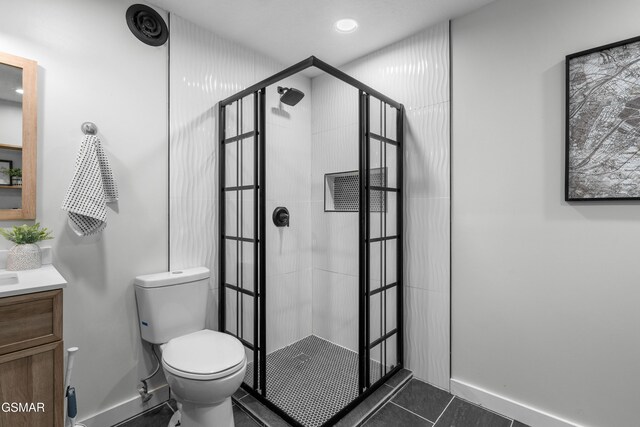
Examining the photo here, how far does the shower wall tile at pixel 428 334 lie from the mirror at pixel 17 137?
218 cm

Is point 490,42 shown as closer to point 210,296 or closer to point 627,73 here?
point 627,73

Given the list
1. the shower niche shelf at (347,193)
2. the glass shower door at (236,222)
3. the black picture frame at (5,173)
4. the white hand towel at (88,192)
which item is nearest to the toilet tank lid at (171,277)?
the glass shower door at (236,222)

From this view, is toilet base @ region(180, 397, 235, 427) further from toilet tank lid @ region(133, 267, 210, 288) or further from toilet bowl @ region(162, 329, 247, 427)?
toilet tank lid @ region(133, 267, 210, 288)

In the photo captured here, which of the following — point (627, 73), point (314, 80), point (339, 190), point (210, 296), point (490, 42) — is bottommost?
point (210, 296)

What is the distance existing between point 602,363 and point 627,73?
1352 millimetres

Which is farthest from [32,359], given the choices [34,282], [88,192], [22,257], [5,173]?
[5,173]

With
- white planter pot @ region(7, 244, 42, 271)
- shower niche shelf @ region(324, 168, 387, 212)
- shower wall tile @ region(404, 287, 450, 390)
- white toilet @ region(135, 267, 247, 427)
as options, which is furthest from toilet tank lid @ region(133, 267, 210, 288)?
shower wall tile @ region(404, 287, 450, 390)

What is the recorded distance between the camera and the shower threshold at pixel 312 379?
1753 millimetres

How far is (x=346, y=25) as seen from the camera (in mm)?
2004

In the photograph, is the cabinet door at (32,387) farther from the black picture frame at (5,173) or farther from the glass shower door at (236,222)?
the glass shower door at (236,222)

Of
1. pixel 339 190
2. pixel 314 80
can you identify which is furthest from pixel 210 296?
pixel 314 80

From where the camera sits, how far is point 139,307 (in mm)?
1752

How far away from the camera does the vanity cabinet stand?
1.01m

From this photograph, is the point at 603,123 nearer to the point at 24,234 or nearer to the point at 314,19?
the point at 314,19
